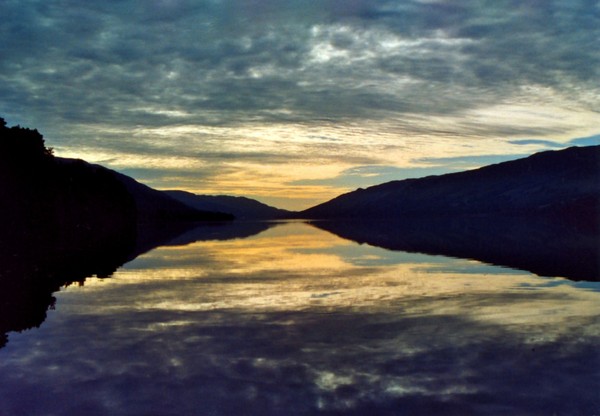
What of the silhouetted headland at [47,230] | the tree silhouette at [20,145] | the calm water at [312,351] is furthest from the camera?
the tree silhouette at [20,145]

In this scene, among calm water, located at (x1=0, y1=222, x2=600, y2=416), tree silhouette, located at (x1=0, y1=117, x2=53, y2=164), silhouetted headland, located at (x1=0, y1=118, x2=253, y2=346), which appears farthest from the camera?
tree silhouette, located at (x1=0, y1=117, x2=53, y2=164)

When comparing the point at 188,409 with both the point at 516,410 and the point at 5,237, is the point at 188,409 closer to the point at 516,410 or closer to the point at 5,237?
the point at 516,410

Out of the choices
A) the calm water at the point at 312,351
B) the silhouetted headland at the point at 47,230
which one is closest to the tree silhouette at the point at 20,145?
the silhouetted headland at the point at 47,230

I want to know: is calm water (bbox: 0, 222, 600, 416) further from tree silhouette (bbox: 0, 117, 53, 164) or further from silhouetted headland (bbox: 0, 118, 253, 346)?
tree silhouette (bbox: 0, 117, 53, 164)

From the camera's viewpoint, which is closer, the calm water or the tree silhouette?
the calm water

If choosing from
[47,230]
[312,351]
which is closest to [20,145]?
[47,230]

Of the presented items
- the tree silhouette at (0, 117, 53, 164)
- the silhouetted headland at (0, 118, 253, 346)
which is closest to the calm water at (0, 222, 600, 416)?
the silhouetted headland at (0, 118, 253, 346)

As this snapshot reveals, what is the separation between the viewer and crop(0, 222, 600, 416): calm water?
37.4 feet

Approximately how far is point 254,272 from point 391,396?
25.3 meters

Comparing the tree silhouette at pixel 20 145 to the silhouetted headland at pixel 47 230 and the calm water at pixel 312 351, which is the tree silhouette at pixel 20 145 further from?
the calm water at pixel 312 351

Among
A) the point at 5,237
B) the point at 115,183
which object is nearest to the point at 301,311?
the point at 5,237

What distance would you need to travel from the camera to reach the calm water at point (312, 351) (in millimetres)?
11398

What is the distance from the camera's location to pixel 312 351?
50.9 ft

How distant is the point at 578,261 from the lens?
41000 millimetres
